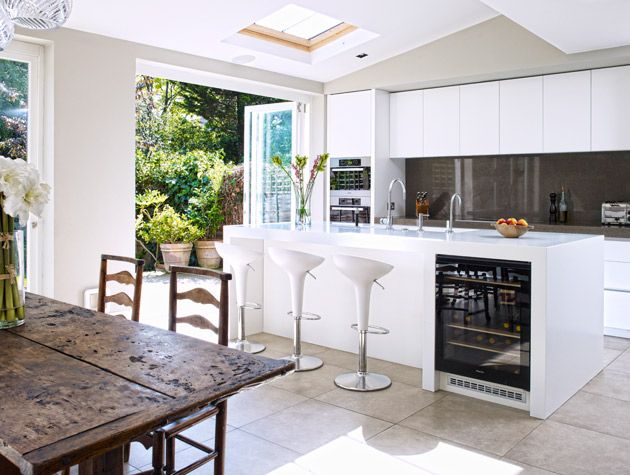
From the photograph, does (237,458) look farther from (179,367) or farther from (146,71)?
(146,71)

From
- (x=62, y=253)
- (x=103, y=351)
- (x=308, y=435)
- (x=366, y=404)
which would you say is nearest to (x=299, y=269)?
(x=366, y=404)

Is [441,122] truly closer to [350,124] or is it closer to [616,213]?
[350,124]

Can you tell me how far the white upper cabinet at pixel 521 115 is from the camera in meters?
6.01

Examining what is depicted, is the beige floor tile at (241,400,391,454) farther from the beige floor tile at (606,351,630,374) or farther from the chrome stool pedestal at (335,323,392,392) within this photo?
the beige floor tile at (606,351,630,374)

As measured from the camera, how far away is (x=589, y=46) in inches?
204

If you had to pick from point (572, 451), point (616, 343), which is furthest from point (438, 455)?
point (616, 343)

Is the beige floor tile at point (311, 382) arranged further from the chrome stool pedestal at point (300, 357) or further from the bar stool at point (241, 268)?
the bar stool at point (241, 268)

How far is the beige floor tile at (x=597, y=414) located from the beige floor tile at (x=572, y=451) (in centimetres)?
10

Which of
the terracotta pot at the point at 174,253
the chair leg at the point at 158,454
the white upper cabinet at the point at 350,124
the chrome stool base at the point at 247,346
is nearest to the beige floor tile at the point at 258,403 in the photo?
the chrome stool base at the point at 247,346

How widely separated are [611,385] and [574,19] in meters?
2.66

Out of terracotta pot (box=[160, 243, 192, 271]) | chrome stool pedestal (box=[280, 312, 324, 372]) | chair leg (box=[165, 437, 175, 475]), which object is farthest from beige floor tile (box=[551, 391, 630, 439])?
→ terracotta pot (box=[160, 243, 192, 271])

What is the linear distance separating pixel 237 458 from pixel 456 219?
4694 mm

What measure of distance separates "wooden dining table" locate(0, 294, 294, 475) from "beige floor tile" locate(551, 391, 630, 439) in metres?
2.31

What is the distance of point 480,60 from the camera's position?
6.00m
